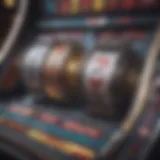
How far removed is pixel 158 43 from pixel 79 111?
13.0 inches

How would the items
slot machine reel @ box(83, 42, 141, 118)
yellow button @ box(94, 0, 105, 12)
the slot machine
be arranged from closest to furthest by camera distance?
the slot machine
slot machine reel @ box(83, 42, 141, 118)
yellow button @ box(94, 0, 105, 12)

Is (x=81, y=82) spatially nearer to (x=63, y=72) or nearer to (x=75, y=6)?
(x=63, y=72)

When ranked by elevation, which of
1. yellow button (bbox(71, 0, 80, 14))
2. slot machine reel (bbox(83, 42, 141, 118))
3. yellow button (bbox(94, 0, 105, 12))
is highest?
yellow button (bbox(71, 0, 80, 14))

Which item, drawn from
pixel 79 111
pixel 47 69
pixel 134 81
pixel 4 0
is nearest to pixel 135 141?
pixel 134 81

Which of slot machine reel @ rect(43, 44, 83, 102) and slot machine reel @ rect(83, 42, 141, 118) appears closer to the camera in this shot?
slot machine reel @ rect(83, 42, 141, 118)

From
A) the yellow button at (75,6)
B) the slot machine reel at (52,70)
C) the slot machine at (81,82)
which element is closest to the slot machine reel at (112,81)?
the slot machine at (81,82)

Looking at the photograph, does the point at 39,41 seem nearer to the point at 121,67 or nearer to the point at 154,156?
the point at 121,67

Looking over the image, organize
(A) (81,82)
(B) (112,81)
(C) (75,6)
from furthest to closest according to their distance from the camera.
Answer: (C) (75,6)
(A) (81,82)
(B) (112,81)

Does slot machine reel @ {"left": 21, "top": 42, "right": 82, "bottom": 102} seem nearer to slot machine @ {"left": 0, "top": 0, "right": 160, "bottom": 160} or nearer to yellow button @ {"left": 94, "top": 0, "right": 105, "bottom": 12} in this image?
slot machine @ {"left": 0, "top": 0, "right": 160, "bottom": 160}

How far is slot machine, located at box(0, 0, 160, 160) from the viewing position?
3.39ft

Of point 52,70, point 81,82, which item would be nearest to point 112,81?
point 81,82

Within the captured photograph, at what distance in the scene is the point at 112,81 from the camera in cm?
115

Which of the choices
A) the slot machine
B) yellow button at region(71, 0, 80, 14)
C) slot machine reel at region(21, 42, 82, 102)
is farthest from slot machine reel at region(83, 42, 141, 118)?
yellow button at region(71, 0, 80, 14)

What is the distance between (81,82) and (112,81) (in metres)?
0.14
